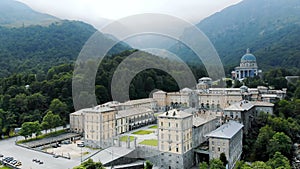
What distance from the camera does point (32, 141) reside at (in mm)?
34656

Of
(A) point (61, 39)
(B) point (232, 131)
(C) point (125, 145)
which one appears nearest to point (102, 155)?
(C) point (125, 145)

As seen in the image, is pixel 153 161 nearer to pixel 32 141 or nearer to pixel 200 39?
pixel 32 141

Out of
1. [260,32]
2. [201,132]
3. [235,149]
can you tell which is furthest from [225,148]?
[260,32]

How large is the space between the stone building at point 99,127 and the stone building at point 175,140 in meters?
6.96

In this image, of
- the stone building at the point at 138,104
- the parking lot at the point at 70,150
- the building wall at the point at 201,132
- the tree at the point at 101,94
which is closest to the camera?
the building wall at the point at 201,132

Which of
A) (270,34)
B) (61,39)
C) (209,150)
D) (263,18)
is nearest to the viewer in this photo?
(209,150)

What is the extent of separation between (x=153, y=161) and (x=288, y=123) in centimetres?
1760

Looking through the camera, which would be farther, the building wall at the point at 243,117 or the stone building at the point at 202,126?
the building wall at the point at 243,117

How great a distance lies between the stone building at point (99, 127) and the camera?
3212 cm

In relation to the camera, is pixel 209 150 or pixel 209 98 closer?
pixel 209 150

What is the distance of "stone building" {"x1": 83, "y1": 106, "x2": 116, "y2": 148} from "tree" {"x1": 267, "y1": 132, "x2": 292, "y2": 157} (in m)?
16.9

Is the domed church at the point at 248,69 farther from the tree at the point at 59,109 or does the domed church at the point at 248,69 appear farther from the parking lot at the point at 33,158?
the parking lot at the point at 33,158

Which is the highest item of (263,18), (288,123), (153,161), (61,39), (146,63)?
(263,18)

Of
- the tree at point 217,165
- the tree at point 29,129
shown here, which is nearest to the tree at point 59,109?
the tree at point 29,129
